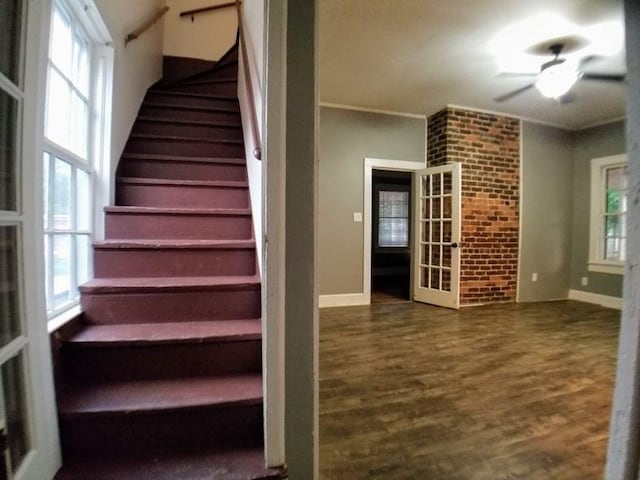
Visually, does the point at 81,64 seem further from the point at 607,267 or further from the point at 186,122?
the point at 607,267

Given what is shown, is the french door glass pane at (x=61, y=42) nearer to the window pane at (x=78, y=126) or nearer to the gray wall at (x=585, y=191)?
the window pane at (x=78, y=126)

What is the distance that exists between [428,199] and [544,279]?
2.31 m

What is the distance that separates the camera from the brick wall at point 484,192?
4.20 meters

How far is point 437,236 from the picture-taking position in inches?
172

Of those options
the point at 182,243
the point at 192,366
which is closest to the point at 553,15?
the point at 182,243

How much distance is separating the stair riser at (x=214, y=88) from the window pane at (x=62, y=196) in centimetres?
236

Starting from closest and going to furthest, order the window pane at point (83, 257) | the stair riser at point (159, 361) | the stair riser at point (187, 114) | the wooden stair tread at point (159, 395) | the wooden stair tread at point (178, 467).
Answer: the wooden stair tread at point (178, 467)
the wooden stair tread at point (159, 395)
the stair riser at point (159, 361)
the window pane at point (83, 257)
the stair riser at point (187, 114)

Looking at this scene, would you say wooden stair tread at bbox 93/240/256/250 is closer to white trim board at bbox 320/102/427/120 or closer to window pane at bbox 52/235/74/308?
window pane at bbox 52/235/74/308

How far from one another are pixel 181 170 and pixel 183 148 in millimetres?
331

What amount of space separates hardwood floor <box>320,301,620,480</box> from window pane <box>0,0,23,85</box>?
1.84 m

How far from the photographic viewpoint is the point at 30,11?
961mm

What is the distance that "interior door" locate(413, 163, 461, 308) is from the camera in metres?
4.05

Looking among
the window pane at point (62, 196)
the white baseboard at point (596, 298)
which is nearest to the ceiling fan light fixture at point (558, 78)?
the white baseboard at point (596, 298)

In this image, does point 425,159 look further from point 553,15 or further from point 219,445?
point 219,445
